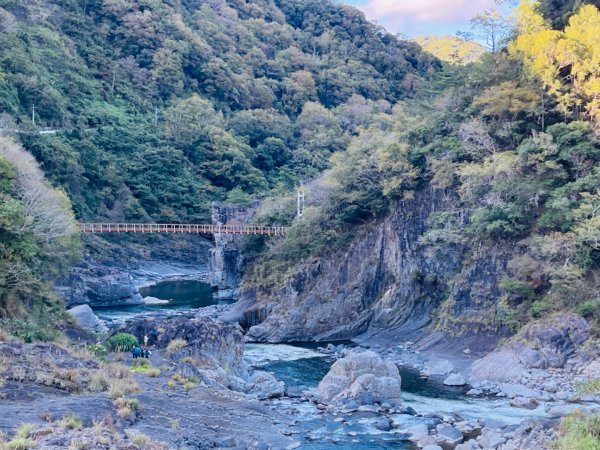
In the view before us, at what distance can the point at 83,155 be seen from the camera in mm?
61219

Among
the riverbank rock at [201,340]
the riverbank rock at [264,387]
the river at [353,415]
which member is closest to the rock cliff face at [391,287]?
the river at [353,415]

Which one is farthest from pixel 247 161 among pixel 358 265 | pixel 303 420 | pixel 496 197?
pixel 303 420

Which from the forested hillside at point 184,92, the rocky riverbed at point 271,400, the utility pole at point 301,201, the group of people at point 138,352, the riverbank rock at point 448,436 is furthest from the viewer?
the forested hillside at point 184,92

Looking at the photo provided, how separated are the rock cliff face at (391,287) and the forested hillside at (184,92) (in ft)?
76.1

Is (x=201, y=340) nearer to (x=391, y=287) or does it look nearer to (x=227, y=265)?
(x=391, y=287)

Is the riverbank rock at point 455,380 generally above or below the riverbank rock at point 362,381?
below

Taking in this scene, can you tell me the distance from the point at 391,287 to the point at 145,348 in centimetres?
1596

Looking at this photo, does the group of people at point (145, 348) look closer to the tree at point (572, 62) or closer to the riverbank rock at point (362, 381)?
the riverbank rock at point (362, 381)

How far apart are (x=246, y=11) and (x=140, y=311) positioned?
70.4 metres

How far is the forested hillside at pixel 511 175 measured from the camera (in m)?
27.1

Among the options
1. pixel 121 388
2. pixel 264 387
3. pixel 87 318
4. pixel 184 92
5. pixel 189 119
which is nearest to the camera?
A: pixel 121 388

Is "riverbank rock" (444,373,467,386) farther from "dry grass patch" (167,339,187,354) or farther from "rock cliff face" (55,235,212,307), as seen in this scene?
"rock cliff face" (55,235,212,307)

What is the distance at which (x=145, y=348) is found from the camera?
2416 centimetres

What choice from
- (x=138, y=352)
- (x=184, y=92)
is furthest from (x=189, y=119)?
(x=138, y=352)
